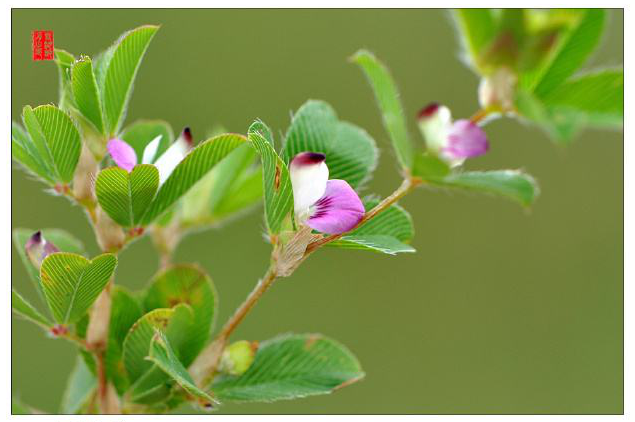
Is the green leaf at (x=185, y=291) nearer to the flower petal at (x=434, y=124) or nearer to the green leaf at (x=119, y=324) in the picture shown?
the green leaf at (x=119, y=324)

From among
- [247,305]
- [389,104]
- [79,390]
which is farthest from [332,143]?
[79,390]

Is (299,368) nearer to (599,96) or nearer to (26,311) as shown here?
(26,311)

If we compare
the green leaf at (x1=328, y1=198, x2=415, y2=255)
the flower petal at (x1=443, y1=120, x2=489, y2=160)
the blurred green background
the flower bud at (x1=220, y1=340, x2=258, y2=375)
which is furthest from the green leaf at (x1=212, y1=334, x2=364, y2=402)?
the blurred green background

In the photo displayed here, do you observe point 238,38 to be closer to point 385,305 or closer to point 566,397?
point 385,305

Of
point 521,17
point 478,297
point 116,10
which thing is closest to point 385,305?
point 478,297

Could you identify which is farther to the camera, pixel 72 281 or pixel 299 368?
pixel 299 368

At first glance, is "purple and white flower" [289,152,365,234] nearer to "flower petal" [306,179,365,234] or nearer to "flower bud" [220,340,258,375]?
"flower petal" [306,179,365,234]

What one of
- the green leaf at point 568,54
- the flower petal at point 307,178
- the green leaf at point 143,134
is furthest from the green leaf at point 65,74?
the green leaf at point 568,54
